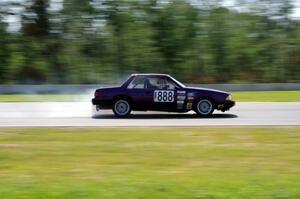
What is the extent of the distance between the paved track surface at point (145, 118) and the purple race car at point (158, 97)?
Result: 1.00 feet

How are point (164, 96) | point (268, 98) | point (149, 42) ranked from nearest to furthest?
point (164, 96)
point (268, 98)
point (149, 42)

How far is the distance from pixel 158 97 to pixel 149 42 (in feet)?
72.5

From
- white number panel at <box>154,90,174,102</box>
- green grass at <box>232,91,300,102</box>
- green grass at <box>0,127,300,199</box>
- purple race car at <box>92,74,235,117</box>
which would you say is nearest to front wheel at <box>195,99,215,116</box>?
purple race car at <box>92,74,235,117</box>

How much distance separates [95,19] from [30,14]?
203 inches

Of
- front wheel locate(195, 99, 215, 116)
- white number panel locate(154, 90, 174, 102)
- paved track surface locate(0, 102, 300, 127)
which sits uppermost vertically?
white number panel locate(154, 90, 174, 102)

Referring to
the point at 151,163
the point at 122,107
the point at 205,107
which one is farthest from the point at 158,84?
the point at 151,163

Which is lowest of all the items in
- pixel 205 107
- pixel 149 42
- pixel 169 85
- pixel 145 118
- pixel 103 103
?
pixel 145 118

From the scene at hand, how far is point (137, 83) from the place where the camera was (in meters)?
15.9

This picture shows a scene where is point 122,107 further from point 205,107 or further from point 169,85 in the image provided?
point 205,107

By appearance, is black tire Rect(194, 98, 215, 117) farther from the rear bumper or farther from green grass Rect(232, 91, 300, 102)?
green grass Rect(232, 91, 300, 102)

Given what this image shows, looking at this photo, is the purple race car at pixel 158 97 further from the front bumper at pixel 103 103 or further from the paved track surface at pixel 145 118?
the paved track surface at pixel 145 118

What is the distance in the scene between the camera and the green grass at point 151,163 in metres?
6.27

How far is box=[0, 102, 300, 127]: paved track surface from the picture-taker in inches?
559

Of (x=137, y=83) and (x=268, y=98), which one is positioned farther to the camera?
(x=268, y=98)
